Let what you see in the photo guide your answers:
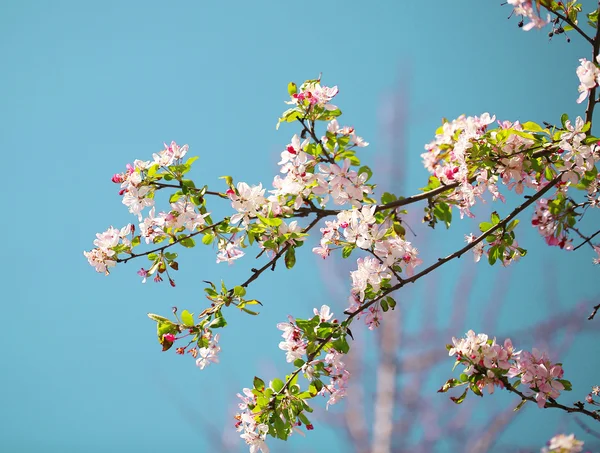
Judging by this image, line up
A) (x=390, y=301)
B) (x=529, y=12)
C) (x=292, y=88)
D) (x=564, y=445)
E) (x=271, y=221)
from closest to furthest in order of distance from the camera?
(x=564, y=445), (x=529, y=12), (x=271, y=221), (x=292, y=88), (x=390, y=301)

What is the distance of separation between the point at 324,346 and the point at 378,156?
108 inches

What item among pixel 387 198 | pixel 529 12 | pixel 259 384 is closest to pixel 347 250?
pixel 387 198

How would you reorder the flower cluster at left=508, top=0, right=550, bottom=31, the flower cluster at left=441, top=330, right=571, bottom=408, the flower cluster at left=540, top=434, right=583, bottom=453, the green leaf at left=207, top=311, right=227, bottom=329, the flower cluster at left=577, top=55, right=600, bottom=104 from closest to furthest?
the flower cluster at left=540, top=434, right=583, bottom=453, the flower cluster at left=508, top=0, right=550, bottom=31, the flower cluster at left=577, top=55, right=600, bottom=104, the green leaf at left=207, top=311, right=227, bottom=329, the flower cluster at left=441, top=330, right=571, bottom=408

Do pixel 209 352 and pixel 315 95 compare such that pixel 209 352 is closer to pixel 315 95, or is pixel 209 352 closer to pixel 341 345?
pixel 341 345

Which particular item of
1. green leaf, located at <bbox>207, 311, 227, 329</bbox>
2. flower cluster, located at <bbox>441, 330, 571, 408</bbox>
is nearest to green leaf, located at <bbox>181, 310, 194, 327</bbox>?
green leaf, located at <bbox>207, 311, 227, 329</bbox>

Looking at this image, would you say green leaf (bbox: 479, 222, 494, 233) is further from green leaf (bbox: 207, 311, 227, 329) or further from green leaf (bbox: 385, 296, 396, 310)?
green leaf (bbox: 207, 311, 227, 329)

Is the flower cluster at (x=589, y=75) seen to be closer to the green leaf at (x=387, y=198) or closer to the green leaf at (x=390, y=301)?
the green leaf at (x=387, y=198)

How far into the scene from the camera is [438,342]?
3.85m

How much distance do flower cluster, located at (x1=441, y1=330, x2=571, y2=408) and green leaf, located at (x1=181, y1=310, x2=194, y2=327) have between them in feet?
2.13

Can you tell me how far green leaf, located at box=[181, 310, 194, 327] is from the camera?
4.67ft

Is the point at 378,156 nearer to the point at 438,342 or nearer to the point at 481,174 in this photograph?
the point at 438,342

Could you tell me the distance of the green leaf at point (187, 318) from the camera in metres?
1.42

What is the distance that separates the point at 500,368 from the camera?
1.55m

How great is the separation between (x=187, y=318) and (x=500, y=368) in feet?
2.55
